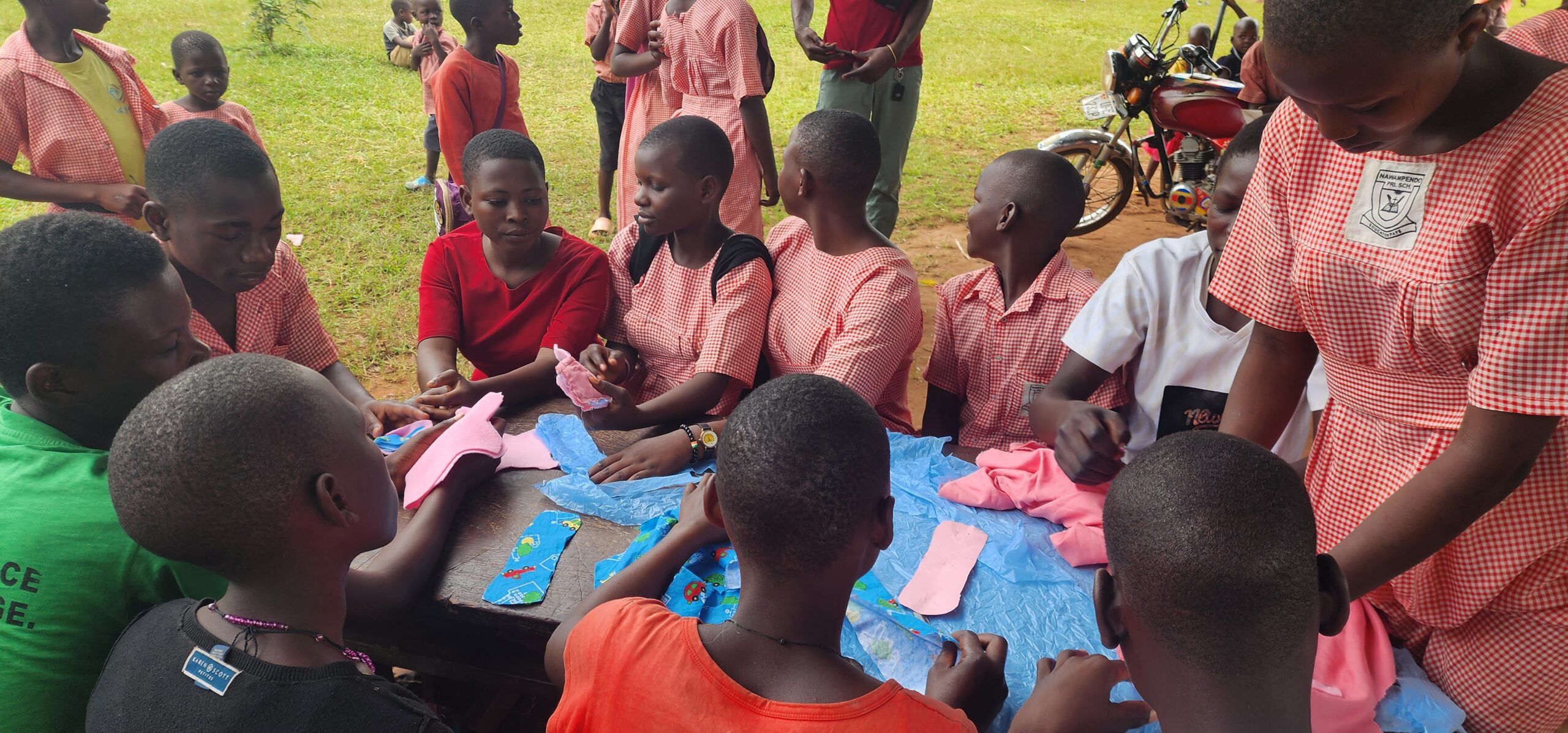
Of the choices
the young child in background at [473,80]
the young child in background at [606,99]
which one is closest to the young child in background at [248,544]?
the young child in background at [473,80]

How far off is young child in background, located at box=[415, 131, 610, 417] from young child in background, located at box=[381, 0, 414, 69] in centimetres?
816

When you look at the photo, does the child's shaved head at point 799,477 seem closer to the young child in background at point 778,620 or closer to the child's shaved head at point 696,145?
the young child in background at point 778,620

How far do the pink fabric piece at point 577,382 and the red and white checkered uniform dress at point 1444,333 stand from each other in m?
1.51

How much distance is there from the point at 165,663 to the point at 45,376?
71 centimetres

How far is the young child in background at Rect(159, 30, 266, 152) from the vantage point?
4.14 m

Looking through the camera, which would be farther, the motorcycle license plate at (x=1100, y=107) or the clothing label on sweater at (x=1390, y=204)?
the motorcycle license plate at (x=1100, y=107)

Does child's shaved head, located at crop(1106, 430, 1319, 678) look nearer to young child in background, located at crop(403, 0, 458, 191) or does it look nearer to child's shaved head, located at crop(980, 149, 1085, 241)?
child's shaved head, located at crop(980, 149, 1085, 241)

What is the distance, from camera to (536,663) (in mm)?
2104

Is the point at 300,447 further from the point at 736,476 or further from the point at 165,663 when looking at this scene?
the point at 736,476

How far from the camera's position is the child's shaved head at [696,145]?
2.82 meters

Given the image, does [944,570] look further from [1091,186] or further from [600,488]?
[1091,186]

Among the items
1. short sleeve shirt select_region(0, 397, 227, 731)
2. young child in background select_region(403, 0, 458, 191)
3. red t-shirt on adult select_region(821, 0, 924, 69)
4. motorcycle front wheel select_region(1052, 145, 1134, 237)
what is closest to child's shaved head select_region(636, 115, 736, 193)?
short sleeve shirt select_region(0, 397, 227, 731)

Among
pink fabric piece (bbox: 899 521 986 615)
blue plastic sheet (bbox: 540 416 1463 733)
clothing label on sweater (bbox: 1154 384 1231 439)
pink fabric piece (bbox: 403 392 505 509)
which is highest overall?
clothing label on sweater (bbox: 1154 384 1231 439)

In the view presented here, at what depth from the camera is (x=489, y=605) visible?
1.84 metres
